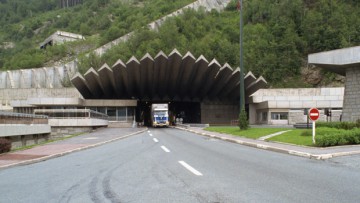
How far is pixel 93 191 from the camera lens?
7.49 m

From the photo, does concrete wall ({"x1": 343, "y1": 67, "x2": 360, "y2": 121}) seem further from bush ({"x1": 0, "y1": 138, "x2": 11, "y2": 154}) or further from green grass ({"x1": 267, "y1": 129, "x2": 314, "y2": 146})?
bush ({"x1": 0, "y1": 138, "x2": 11, "y2": 154})

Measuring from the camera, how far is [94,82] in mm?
63031

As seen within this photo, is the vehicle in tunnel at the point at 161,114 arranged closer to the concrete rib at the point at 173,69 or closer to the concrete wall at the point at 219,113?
the concrete rib at the point at 173,69

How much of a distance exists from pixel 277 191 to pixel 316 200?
0.91m

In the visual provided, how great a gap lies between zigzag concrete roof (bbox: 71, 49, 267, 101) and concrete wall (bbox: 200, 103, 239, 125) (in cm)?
158

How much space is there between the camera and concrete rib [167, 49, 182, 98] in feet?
189

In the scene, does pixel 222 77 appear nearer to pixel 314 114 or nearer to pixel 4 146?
pixel 314 114

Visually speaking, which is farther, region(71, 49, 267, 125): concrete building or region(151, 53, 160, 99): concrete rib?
region(151, 53, 160, 99): concrete rib

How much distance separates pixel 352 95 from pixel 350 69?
208 cm

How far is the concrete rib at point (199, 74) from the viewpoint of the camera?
59.3 metres

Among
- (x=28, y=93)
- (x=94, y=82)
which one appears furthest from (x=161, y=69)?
(x=28, y=93)

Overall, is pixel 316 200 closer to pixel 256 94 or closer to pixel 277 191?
pixel 277 191

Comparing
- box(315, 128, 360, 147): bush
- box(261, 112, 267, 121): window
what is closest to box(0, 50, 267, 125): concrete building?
box(261, 112, 267, 121): window

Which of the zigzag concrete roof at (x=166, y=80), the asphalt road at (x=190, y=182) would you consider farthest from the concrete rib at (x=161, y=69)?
the asphalt road at (x=190, y=182)
